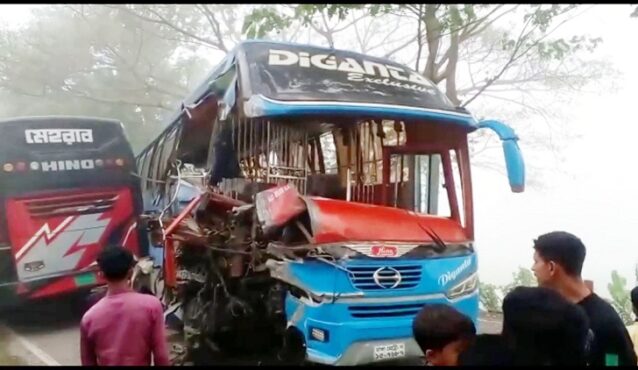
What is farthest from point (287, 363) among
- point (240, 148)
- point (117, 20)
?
point (117, 20)

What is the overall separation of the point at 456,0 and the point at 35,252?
17.8 ft

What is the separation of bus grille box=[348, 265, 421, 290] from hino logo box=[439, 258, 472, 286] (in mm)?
212

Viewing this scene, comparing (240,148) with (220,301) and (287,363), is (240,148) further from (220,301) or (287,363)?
(287,363)

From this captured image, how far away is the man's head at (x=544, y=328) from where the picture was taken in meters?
2.18

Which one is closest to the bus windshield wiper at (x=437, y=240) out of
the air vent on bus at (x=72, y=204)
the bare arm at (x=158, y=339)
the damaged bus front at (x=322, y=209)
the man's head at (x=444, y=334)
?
the damaged bus front at (x=322, y=209)

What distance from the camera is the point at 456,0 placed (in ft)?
24.5

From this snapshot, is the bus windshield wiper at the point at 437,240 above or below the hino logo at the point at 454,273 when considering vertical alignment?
above

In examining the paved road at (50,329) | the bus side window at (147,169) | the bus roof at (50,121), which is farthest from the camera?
the bus side window at (147,169)

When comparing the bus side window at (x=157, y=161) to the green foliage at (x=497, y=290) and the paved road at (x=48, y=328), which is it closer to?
the paved road at (x=48, y=328)

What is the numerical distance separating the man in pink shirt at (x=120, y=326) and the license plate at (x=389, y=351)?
6.39 feet

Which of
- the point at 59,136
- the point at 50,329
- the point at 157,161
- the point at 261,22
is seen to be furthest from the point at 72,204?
the point at 261,22

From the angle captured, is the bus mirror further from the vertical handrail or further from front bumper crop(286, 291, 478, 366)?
the vertical handrail

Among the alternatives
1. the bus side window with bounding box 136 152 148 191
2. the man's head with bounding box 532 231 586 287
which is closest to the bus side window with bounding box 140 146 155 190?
the bus side window with bounding box 136 152 148 191

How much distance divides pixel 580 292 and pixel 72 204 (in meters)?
6.28
